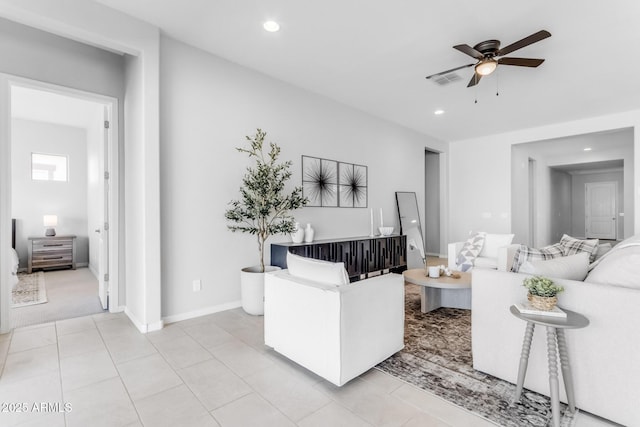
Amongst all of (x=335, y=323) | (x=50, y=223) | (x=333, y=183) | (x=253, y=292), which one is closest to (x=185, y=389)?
(x=335, y=323)

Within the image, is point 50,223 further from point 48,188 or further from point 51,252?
point 48,188

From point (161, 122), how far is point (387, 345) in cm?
296

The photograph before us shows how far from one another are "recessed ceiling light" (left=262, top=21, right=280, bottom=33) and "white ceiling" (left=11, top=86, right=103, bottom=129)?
116 inches

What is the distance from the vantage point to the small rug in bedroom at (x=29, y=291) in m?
3.79

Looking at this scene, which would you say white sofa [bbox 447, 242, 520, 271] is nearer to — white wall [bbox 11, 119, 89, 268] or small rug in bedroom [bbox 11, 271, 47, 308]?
small rug in bedroom [bbox 11, 271, 47, 308]

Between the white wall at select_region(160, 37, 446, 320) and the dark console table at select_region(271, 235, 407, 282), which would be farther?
the dark console table at select_region(271, 235, 407, 282)

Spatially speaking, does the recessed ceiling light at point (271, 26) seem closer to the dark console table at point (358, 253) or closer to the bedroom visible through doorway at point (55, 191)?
the dark console table at point (358, 253)

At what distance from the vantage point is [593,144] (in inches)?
295

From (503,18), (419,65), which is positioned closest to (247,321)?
(419,65)

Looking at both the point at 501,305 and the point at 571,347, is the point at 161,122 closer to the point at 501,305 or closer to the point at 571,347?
the point at 501,305

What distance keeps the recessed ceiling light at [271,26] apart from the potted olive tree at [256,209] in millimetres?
1126

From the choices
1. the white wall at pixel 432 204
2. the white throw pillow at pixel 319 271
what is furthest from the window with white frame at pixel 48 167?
the white wall at pixel 432 204

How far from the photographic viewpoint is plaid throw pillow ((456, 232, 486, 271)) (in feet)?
15.2

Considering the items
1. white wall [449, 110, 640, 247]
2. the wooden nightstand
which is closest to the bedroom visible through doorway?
the wooden nightstand
